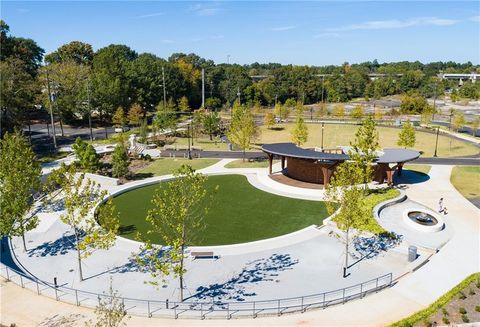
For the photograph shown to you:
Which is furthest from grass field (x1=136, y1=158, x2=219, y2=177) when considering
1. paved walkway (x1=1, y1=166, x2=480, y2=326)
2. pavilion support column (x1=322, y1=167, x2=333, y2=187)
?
paved walkway (x1=1, y1=166, x2=480, y2=326)

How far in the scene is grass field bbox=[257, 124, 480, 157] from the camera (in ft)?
199

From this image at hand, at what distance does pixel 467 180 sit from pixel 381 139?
87.3ft

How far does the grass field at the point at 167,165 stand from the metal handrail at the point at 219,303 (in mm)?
26207

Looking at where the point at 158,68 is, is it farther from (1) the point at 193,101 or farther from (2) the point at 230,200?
(2) the point at 230,200

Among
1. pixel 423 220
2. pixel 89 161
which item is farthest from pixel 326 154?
pixel 89 161

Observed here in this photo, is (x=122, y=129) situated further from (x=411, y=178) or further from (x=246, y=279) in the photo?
(x=246, y=279)

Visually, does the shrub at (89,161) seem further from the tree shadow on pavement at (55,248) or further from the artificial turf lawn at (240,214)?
the tree shadow on pavement at (55,248)

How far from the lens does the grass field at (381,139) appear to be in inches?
2383

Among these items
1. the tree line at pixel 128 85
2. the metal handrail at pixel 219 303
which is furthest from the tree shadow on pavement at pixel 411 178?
the tree line at pixel 128 85

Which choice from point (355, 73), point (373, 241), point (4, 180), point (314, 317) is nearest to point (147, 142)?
point (4, 180)

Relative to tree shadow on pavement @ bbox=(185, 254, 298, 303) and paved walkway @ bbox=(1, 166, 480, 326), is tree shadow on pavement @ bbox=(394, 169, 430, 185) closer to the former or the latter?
paved walkway @ bbox=(1, 166, 480, 326)

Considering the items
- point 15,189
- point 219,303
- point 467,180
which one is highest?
point 15,189

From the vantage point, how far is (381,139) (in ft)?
230

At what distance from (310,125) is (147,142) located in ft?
121
